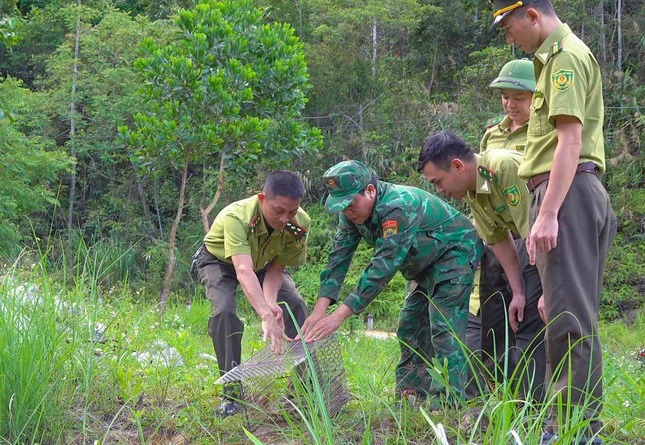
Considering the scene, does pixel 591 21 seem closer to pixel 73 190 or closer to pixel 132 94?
pixel 132 94

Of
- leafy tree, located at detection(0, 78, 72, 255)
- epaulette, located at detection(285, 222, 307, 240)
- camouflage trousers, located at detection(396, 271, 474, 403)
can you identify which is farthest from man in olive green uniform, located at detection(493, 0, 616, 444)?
leafy tree, located at detection(0, 78, 72, 255)

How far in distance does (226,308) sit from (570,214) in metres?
2.11

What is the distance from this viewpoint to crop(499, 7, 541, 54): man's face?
3.45m

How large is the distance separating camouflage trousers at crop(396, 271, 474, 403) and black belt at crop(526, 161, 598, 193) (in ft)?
2.34

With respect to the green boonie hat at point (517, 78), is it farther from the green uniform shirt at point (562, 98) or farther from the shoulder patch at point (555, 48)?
the shoulder patch at point (555, 48)

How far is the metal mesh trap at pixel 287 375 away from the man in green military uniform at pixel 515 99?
1.61m

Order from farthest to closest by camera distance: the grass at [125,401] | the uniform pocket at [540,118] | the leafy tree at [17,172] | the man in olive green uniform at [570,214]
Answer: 1. the leafy tree at [17,172]
2. the grass at [125,401]
3. the uniform pocket at [540,118]
4. the man in olive green uniform at [570,214]

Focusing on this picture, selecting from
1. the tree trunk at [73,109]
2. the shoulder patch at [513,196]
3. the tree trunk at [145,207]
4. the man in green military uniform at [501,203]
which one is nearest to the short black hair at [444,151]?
the man in green military uniform at [501,203]

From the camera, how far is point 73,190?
18.5 m

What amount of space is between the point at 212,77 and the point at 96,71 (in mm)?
7717

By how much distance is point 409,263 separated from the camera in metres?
4.32

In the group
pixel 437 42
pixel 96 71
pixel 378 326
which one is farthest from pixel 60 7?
pixel 378 326

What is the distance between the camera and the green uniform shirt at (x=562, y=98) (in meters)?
3.25

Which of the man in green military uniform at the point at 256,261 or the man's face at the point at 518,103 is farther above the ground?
the man's face at the point at 518,103
